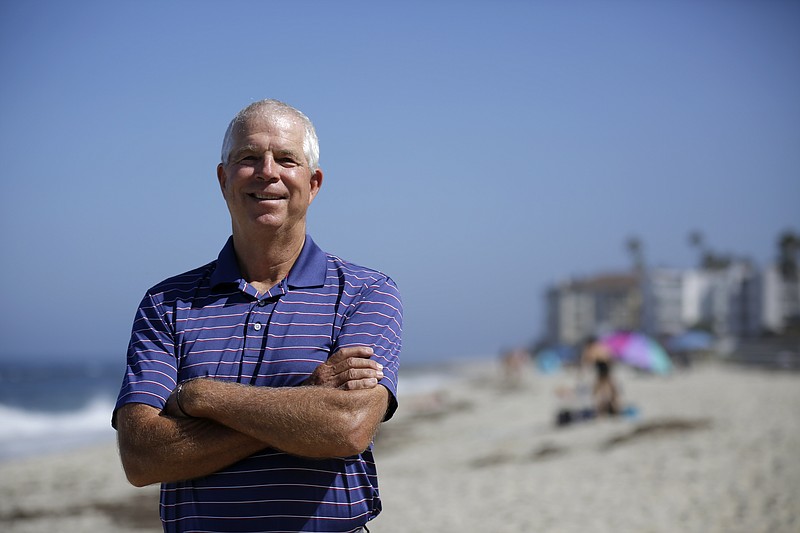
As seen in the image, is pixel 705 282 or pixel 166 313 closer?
pixel 166 313

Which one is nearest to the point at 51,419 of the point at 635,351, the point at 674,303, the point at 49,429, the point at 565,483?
the point at 49,429

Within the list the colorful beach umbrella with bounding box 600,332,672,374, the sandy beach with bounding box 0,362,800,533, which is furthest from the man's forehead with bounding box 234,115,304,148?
the colorful beach umbrella with bounding box 600,332,672,374

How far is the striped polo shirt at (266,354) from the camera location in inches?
84.8

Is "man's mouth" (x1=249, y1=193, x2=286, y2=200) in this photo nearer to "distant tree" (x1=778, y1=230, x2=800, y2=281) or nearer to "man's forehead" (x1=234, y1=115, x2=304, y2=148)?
"man's forehead" (x1=234, y1=115, x2=304, y2=148)

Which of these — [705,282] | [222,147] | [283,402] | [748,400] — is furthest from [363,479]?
[705,282]

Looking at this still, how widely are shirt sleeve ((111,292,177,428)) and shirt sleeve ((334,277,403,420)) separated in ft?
1.59

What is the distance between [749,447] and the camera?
10492 mm

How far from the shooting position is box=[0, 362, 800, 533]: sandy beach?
25.3 feet

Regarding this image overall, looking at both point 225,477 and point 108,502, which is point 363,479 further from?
point 108,502

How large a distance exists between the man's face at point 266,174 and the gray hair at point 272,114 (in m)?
0.02

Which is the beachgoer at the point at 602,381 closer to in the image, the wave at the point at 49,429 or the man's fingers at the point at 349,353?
the man's fingers at the point at 349,353

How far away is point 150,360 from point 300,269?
49cm

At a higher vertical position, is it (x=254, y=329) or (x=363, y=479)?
(x=254, y=329)

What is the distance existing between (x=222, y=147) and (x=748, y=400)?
19.2 m
